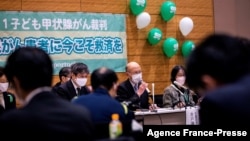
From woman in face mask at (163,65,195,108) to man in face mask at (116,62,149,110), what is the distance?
0.27 metres

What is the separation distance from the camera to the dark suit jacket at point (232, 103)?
1.25m

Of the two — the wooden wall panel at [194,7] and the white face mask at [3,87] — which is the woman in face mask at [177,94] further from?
the wooden wall panel at [194,7]

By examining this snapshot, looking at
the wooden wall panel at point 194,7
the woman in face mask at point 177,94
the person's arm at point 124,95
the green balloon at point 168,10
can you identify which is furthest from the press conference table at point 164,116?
the wooden wall panel at point 194,7

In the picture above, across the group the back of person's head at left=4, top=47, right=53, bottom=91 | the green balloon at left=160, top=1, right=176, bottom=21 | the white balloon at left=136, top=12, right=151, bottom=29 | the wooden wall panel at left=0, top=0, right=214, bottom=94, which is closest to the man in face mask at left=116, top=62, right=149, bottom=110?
the wooden wall panel at left=0, top=0, right=214, bottom=94

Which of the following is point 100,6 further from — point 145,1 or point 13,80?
point 13,80

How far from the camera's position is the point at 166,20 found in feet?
23.5

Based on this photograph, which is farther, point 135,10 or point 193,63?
point 135,10

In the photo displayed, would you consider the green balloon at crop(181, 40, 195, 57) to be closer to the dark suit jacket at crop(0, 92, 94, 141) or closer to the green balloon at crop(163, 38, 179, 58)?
the green balloon at crop(163, 38, 179, 58)

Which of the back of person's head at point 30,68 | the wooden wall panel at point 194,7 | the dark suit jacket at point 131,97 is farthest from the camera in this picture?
the wooden wall panel at point 194,7

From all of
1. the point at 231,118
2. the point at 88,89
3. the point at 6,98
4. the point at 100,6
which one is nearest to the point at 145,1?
the point at 100,6

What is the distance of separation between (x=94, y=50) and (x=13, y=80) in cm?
458

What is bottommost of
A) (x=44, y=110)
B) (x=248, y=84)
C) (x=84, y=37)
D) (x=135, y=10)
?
(x=44, y=110)

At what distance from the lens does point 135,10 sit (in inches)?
265

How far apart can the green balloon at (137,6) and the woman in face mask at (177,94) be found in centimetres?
180
